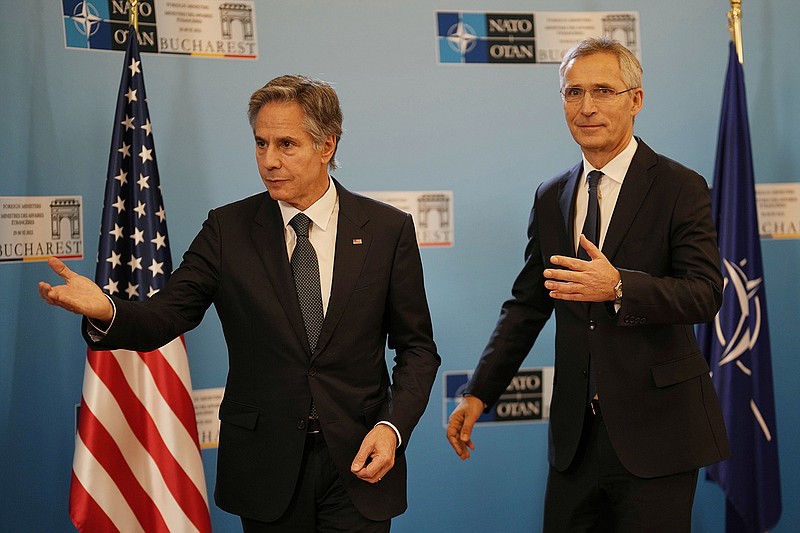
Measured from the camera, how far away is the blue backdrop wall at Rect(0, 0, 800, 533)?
3.32 m

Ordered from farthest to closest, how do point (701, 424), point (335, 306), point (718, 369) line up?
point (718, 369) < point (701, 424) < point (335, 306)

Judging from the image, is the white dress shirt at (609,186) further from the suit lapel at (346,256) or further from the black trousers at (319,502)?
the black trousers at (319,502)

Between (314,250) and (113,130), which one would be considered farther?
(113,130)

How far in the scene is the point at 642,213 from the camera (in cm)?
246

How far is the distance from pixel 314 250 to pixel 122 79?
1.30 m

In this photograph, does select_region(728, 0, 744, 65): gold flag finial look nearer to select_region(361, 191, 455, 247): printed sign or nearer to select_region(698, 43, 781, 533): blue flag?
select_region(698, 43, 781, 533): blue flag

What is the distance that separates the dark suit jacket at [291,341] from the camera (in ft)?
7.13

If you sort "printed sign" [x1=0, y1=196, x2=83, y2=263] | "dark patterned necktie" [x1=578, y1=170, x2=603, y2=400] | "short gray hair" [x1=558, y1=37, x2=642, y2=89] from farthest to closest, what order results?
"printed sign" [x1=0, y1=196, x2=83, y2=263], "short gray hair" [x1=558, y1=37, x2=642, y2=89], "dark patterned necktie" [x1=578, y1=170, x2=603, y2=400]

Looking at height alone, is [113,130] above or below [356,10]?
below

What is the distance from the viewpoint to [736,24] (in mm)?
3557

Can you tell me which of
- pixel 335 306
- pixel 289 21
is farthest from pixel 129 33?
pixel 335 306

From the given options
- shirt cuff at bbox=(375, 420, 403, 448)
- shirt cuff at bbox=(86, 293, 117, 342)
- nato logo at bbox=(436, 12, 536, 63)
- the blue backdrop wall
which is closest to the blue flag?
the blue backdrop wall

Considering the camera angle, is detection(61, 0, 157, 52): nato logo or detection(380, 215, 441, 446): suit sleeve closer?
detection(380, 215, 441, 446): suit sleeve

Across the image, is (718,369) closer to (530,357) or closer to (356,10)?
(530,357)
